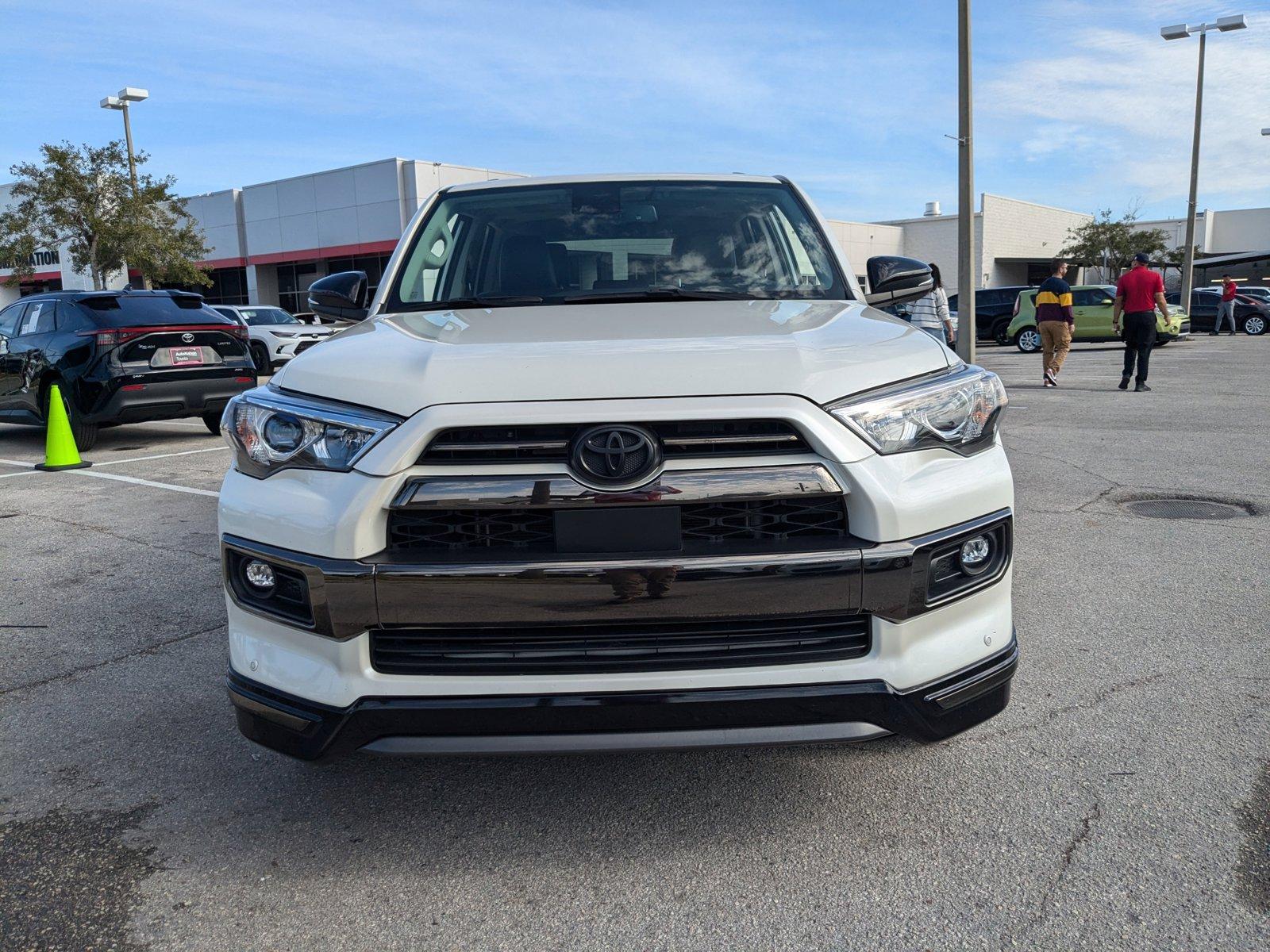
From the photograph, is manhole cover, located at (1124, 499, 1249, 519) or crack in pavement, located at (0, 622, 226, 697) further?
manhole cover, located at (1124, 499, 1249, 519)

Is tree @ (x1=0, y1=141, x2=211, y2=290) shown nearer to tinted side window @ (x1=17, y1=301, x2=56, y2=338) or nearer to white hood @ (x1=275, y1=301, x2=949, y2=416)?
tinted side window @ (x1=17, y1=301, x2=56, y2=338)

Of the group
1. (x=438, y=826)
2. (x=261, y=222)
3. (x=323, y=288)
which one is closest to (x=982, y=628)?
(x=438, y=826)

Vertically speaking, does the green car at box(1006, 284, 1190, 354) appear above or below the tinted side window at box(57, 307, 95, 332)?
below

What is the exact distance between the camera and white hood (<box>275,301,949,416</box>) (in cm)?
228

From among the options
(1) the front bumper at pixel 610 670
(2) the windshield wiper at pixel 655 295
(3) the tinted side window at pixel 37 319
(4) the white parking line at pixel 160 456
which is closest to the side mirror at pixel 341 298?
(2) the windshield wiper at pixel 655 295

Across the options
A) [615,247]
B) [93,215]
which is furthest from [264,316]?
[615,247]

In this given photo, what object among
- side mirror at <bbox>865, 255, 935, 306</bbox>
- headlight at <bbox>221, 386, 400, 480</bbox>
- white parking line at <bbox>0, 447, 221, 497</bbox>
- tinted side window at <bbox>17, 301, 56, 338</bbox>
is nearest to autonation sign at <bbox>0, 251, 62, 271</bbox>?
tinted side window at <bbox>17, 301, 56, 338</bbox>

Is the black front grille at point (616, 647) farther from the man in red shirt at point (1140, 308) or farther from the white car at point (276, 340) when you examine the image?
the white car at point (276, 340)

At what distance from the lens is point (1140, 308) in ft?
44.2

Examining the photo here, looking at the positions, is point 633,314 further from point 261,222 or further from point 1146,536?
point 261,222

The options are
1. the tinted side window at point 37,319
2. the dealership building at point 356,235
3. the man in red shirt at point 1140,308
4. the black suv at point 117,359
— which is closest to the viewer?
the black suv at point 117,359

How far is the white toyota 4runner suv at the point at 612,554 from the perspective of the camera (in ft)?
7.24

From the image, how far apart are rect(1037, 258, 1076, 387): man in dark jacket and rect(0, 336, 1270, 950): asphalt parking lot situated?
1139cm

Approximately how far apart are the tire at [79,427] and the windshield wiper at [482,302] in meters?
7.91
